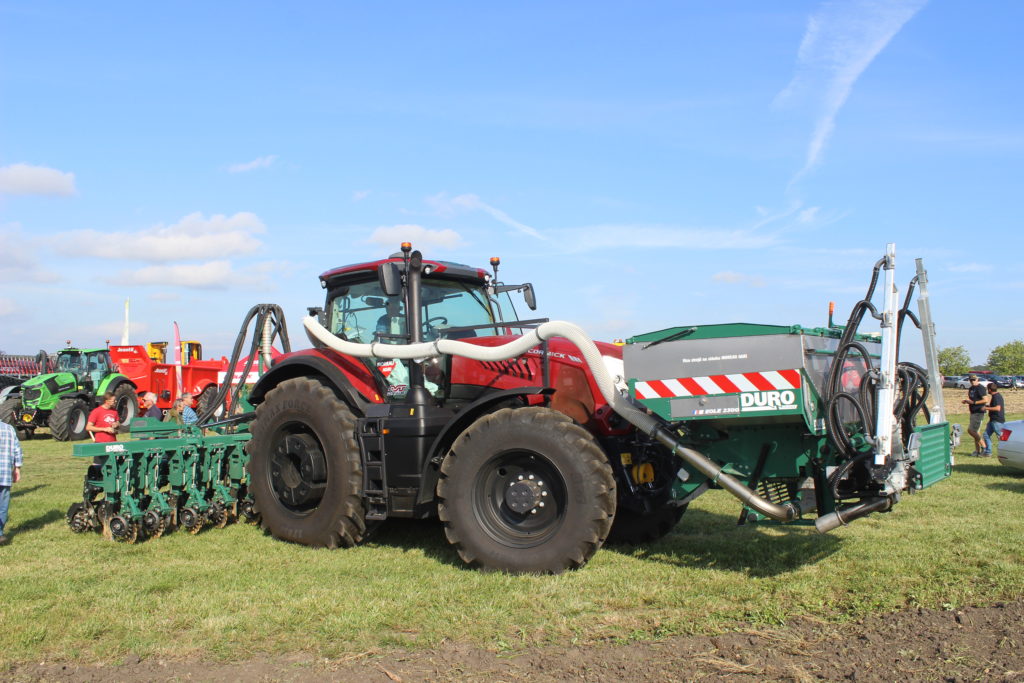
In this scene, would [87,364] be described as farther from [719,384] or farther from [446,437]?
[719,384]

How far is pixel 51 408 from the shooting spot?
18.6 meters

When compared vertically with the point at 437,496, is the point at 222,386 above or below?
above

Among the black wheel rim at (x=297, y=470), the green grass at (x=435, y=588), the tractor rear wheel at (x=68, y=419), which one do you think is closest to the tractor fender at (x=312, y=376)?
the black wheel rim at (x=297, y=470)

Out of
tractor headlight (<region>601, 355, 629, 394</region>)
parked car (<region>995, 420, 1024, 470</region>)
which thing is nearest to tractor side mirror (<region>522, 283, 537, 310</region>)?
tractor headlight (<region>601, 355, 629, 394</region>)

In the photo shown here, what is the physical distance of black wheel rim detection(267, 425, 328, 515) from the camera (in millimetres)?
6809

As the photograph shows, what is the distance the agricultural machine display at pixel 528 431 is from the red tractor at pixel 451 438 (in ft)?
0.05

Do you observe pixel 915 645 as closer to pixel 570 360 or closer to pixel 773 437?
pixel 773 437

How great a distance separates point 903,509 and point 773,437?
371 centimetres

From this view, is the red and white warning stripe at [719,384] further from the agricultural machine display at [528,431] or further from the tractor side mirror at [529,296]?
the tractor side mirror at [529,296]

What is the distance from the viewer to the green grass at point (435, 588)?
4.49 metres

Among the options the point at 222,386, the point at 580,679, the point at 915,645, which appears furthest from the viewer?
the point at 222,386

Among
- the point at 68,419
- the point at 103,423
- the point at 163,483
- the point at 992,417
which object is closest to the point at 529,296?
the point at 163,483

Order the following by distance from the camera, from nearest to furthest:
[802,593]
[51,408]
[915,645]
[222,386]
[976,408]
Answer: [915,645], [802,593], [222,386], [976,408], [51,408]

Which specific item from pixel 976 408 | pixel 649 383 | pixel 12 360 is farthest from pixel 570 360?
pixel 12 360
